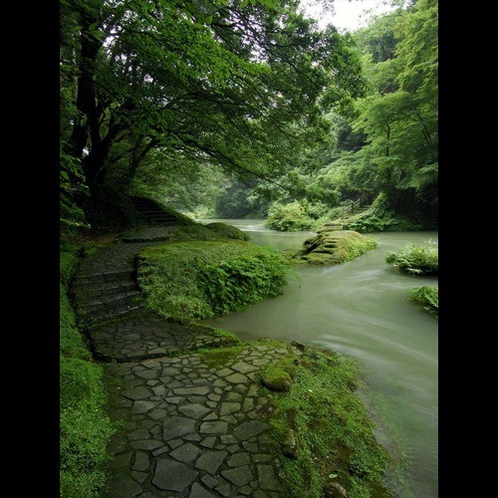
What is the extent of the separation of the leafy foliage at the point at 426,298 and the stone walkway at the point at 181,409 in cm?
425

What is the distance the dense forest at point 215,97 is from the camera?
365 centimetres

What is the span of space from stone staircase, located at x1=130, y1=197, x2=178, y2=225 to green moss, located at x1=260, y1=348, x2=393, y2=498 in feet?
35.4

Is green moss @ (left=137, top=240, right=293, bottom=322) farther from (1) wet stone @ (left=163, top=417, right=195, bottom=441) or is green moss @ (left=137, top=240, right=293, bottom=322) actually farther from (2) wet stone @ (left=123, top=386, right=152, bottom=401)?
(1) wet stone @ (left=163, top=417, right=195, bottom=441)

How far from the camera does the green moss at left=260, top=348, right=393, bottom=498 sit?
214 cm

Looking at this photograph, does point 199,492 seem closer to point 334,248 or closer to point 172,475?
point 172,475

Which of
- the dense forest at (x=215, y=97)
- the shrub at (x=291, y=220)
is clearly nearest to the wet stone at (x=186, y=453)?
the dense forest at (x=215, y=97)

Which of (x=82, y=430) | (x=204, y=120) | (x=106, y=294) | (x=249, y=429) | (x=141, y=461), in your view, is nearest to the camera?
(x=141, y=461)

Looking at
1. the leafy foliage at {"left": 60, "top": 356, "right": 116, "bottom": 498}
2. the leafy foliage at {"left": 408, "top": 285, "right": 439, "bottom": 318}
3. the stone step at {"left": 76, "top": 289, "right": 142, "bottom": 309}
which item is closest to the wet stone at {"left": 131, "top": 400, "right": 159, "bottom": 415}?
the leafy foliage at {"left": 60, "top": 356, "right": 116, "bottom": 498}

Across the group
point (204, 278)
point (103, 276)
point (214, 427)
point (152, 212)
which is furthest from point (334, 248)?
Result: point (214, 427)

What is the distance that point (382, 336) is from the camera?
5.49 meters

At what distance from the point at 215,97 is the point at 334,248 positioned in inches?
290
